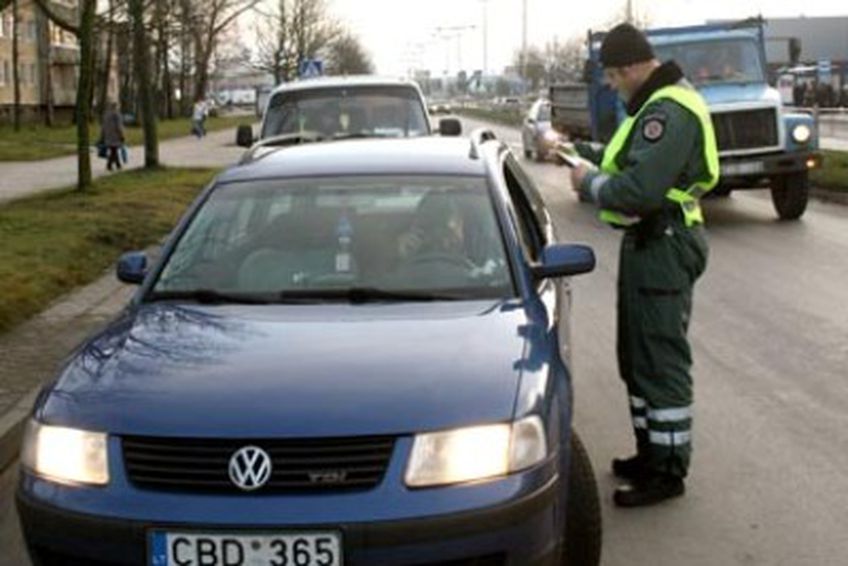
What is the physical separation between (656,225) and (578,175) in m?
0.42

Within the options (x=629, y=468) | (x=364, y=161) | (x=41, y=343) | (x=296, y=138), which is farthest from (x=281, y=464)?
(x=296, y=138)

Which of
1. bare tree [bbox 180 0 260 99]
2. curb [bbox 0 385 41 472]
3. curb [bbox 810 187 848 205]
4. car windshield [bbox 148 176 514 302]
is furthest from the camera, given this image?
bare tree [bbox 180 0 260 99]

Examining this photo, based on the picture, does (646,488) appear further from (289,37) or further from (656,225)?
(289,37)

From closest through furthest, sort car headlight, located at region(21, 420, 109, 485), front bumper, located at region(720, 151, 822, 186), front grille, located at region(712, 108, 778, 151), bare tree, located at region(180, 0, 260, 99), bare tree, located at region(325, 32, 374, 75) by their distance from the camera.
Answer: car headlight, located at region(21, 420, 109, 485)
front bumper, located at region(720, 151, 822, 186)
front grille, located at region(712, 108, 778, 151)
bare tree, located at region(180, 0, 260, 99)
bare tree, located at region(325, 32, 374, 75)

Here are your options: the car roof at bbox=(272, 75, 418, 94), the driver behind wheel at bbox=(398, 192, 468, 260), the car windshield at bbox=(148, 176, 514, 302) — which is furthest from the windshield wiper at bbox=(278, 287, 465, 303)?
the car roof at bbox=(272, 75, 418, 94)

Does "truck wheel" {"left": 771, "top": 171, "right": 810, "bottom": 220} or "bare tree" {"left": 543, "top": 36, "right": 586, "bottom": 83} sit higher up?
"bare tree" {"left": 543, "top": 36, "right": 586, "bottom": 83}

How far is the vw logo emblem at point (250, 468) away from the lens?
334 cm

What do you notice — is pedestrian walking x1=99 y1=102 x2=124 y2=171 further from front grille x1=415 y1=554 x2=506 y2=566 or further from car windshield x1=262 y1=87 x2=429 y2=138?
front grille x1=415 y1=554 x2=506 y2=566

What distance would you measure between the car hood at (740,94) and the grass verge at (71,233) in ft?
23.9

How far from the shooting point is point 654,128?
4.94 metres

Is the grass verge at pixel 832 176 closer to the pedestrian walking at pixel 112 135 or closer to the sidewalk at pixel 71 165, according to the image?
the sidewalk at pixel 71 165

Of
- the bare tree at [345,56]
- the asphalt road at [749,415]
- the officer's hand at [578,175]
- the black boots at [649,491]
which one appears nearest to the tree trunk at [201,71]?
the bare tree at [345,56]

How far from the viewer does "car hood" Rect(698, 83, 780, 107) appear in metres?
16.4

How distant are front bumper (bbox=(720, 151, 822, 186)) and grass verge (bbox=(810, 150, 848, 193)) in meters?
3.22
